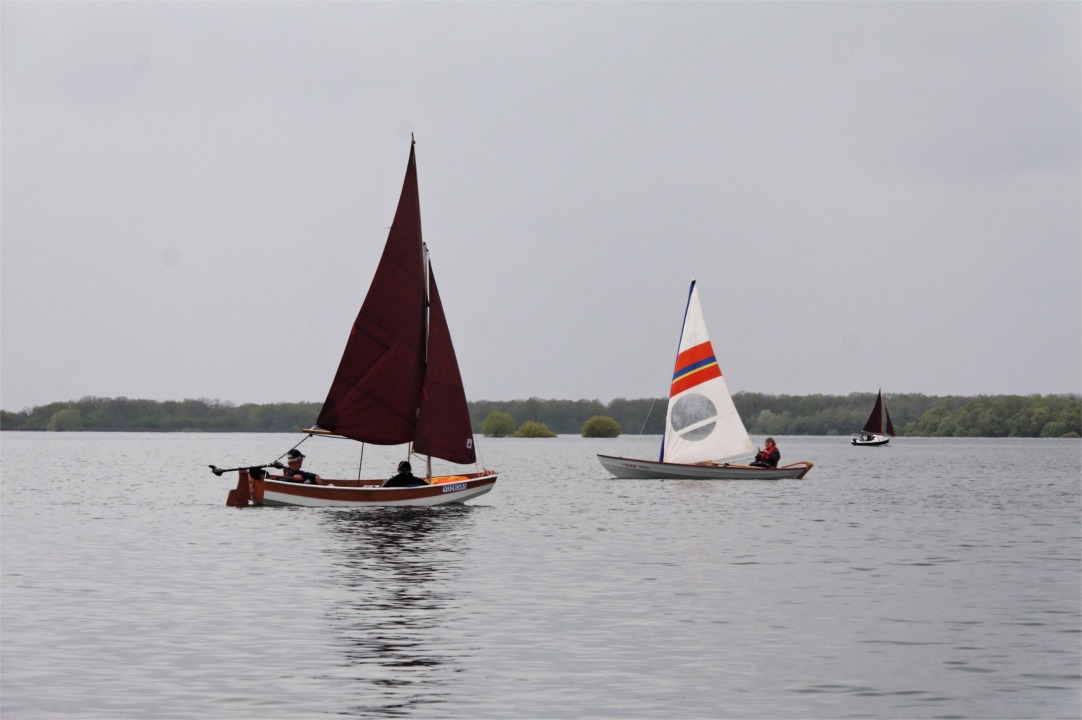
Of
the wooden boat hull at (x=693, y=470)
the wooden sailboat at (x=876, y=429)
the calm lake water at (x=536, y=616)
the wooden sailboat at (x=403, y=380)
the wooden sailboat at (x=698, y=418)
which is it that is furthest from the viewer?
the wooden sailboat at (x=876, y=429)

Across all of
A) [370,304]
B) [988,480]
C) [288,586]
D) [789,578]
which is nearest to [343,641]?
[288,586]

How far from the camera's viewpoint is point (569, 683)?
16.7 metres

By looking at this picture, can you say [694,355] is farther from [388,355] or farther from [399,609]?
[399,609]

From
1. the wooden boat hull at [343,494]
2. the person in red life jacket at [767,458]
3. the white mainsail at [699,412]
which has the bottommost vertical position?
the wooden boat hull at [343,494]

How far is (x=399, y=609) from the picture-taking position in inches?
910

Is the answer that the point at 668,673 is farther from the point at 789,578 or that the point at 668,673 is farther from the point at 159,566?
the point at 159,566

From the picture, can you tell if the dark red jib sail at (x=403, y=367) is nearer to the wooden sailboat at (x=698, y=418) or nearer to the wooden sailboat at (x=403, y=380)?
the wooden sailboat at (x=403, y=380)

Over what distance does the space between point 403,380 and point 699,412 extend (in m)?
22.7

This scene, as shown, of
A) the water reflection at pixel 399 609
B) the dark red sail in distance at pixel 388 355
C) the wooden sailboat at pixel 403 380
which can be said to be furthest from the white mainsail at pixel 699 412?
the water reflection at pixel 399 609

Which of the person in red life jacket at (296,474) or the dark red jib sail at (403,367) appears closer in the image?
the person in red life jacket at (296,474)

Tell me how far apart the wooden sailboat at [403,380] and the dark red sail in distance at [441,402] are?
35mm

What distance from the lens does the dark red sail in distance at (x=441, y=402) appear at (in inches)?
1877

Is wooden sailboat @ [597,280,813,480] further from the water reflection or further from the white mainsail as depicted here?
the water reflection

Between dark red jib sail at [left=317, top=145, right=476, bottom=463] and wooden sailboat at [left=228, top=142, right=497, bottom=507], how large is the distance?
0.11ft
